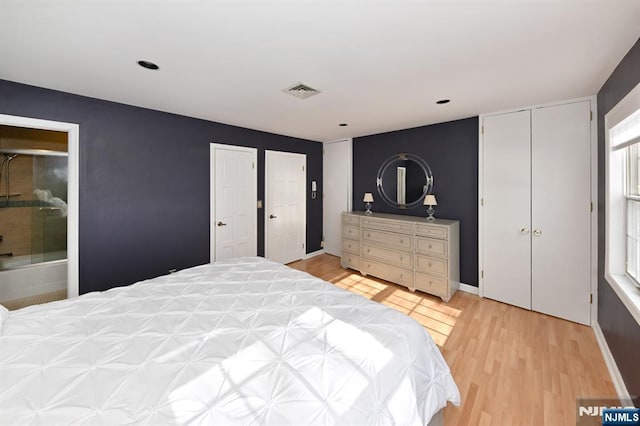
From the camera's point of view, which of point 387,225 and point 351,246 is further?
point 351,246

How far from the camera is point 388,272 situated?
3826 mm

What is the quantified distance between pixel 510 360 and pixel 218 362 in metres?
2.33

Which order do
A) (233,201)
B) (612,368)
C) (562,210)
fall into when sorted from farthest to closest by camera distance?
(233,201) → (562,210) → (612,368)

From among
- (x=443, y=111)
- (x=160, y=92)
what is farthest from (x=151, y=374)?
(x=443, y=111)

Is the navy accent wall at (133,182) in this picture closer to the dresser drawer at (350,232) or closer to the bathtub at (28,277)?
the bathtub at (28,277)

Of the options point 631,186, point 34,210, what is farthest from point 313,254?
point 34,210

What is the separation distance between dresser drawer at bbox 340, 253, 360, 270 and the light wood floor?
967 mm

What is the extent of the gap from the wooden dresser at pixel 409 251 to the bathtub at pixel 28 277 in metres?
4.32

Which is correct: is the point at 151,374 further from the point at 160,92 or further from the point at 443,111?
the point at 443,111

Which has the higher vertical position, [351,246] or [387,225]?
[387,225]

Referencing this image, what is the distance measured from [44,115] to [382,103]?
3.43 m

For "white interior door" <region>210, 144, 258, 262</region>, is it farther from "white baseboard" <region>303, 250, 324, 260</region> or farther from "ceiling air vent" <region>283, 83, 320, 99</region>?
"ceiling air vent" <region>283, 83, 320, 99</region>

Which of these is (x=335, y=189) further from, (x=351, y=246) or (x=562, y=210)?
(x=562, y=210)

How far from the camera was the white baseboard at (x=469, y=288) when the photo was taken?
3430 millimetres
